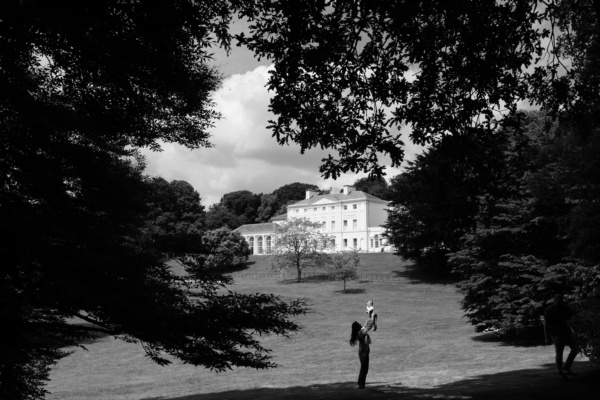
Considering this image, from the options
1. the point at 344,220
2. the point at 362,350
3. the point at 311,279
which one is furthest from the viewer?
the point at 344,220

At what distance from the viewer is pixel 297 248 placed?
5772 centimetres

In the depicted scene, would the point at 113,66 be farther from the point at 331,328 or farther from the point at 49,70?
the point at 331,328

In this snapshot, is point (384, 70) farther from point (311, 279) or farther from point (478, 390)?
point (311, 279)

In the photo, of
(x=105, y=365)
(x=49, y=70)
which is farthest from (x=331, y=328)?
(x=49, y=70)

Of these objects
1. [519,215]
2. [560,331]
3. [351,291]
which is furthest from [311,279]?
[560,331]

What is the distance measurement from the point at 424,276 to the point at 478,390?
152 ft

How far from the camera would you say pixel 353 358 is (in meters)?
22.2

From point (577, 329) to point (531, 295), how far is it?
12.0 m

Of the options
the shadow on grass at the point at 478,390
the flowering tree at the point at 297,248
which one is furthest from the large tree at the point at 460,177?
the flowering tree at the point at 297,248

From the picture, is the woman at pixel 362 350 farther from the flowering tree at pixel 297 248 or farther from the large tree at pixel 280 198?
the large tree at pixel 280 198

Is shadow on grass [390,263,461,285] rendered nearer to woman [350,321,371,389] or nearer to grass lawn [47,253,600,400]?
grass lawn [47,253,600,400]

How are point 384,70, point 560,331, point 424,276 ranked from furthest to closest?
point 424,276 < point 560,331 < point 384,70

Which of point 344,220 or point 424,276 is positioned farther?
point 344,220

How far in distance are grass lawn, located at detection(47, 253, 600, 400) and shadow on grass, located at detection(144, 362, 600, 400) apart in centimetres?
2
